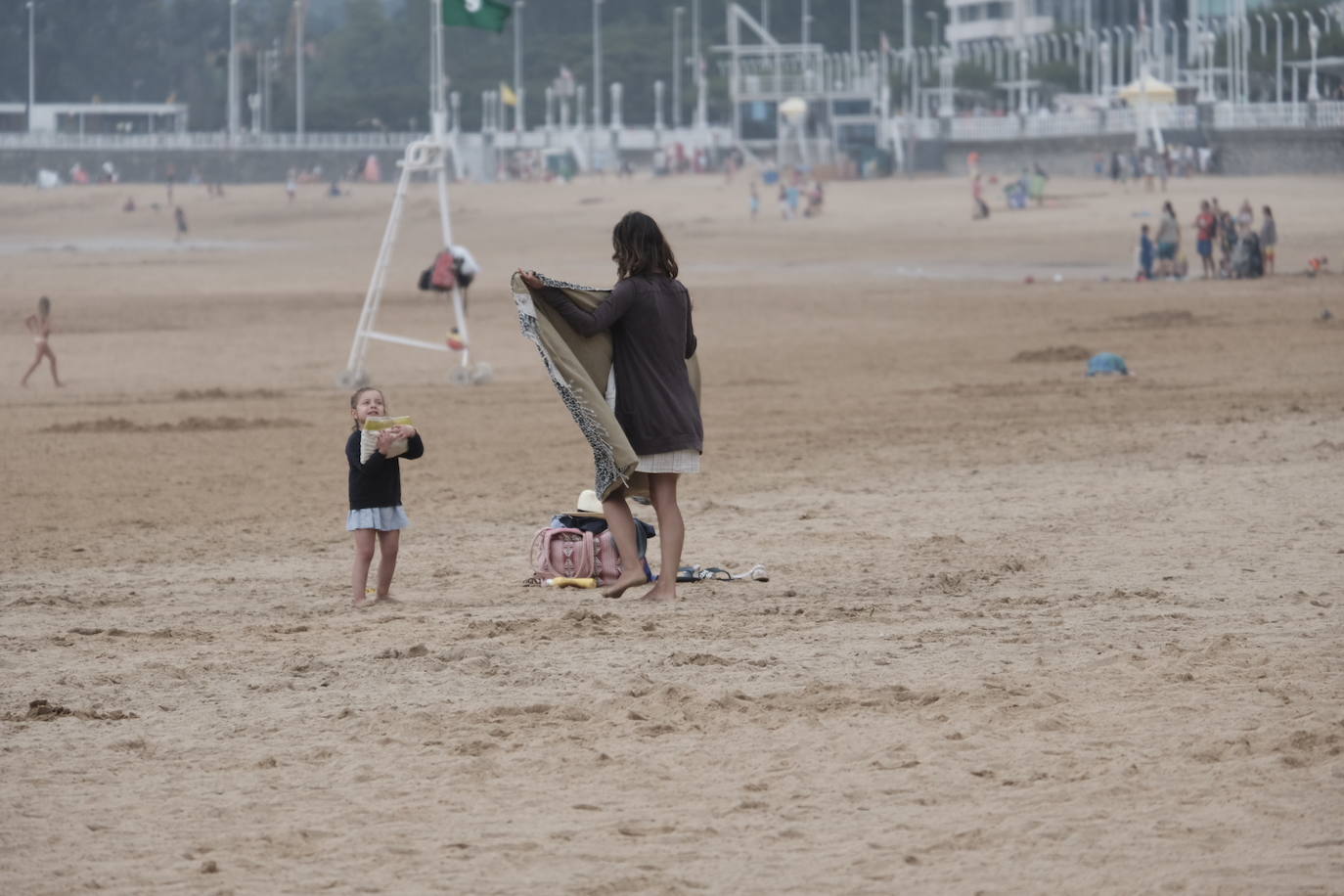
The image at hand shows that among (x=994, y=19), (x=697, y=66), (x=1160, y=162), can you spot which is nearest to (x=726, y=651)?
(x=1160, y=162)

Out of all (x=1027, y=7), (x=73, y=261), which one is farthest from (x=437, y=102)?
(x=1027, y=7)

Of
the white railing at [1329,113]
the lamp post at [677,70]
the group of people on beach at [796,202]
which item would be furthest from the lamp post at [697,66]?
the white railing at [1329,113]

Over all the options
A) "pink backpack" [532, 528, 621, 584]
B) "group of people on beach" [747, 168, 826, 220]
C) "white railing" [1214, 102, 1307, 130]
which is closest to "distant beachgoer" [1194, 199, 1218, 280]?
"group of people on beach" [747, 168, 826, 220]

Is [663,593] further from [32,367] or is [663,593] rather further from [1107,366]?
[32,367]

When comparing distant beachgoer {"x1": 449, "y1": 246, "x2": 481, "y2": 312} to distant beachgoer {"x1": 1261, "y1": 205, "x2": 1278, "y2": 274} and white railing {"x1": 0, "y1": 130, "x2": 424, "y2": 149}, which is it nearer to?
distant beachgoer {"x1": 1261, "y1": 205, "x2": 1278, "y2": 274}

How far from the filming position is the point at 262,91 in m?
126

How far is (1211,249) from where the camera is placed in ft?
114

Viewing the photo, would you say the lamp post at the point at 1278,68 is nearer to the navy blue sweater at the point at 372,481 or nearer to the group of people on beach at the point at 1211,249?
the group of people on beach at the point at 1211,249

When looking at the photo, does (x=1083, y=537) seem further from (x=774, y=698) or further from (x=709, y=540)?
(x=774, y=698)

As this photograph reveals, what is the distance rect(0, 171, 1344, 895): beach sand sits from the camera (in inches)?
202

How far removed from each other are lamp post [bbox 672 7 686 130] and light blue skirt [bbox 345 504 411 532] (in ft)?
346

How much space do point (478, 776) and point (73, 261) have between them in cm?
4432

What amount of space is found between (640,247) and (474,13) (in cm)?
1337

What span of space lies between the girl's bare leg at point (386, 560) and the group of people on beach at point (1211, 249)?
89.4ft
